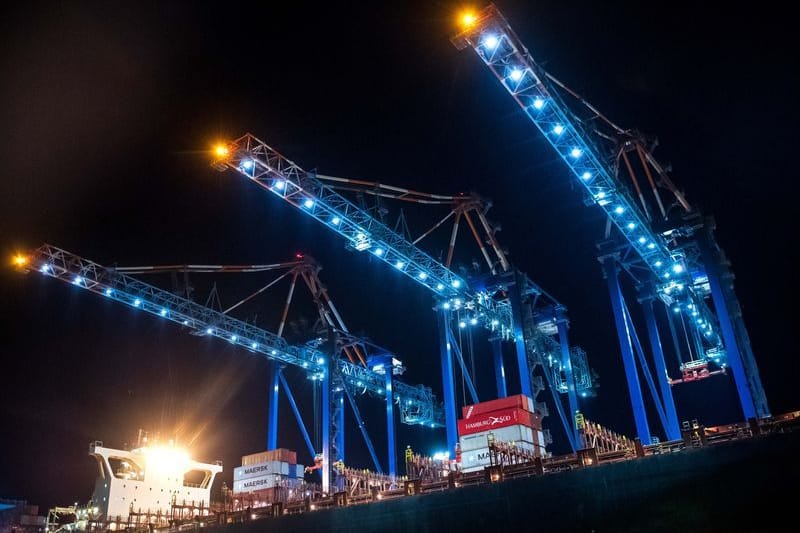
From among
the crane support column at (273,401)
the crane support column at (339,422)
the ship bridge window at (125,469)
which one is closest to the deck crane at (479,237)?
the crane support column at (339,422)

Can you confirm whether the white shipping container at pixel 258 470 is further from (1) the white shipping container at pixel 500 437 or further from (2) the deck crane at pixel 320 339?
(1) the white shipping container at pixel 500 437

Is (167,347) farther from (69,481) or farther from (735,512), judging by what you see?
(735,512)

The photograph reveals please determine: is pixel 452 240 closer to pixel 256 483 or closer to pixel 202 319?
pixel 202 319

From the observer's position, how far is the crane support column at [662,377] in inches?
1297

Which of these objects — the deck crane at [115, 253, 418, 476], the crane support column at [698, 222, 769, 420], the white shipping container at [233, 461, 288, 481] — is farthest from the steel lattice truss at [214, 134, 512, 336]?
the white shipping container at [233, 461, 288, 481]

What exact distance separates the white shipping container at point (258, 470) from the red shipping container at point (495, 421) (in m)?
13.8

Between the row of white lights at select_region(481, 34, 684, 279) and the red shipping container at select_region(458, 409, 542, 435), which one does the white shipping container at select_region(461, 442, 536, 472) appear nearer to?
the red shipping container at select_region(458, 409, 542, 435)

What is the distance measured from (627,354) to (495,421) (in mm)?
9408

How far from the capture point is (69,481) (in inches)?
1879

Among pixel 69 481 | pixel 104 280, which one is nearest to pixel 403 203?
pixel 104 280

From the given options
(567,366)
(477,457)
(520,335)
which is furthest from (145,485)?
(567,366)

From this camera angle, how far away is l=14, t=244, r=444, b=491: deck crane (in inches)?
1358

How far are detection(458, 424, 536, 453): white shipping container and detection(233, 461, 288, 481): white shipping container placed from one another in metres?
13.9

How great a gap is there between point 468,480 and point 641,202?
69.3 feet
